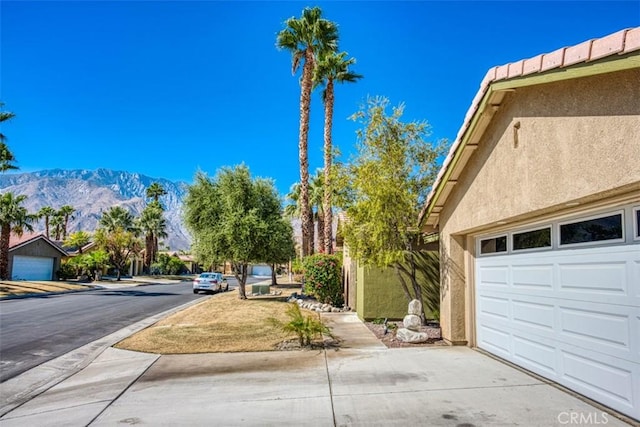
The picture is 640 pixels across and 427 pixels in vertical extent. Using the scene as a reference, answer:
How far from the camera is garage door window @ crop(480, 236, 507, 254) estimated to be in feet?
27.5

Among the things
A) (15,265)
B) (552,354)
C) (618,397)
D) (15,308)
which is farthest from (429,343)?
(15,265)

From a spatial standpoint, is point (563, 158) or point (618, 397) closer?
point (618, 397)

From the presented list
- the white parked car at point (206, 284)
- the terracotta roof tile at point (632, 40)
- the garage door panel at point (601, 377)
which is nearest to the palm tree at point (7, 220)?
the white parked car at point (206, 284)

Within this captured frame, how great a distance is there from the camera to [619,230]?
542 centimetres

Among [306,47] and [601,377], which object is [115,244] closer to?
[306,47]

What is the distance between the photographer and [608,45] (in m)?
4.60

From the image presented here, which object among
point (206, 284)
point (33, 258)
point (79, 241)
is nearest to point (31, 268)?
point (33, 258)

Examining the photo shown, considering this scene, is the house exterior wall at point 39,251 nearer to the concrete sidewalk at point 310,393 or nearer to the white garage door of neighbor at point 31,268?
the white garage door of neighbor at point 31,268

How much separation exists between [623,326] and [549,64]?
3285 mm

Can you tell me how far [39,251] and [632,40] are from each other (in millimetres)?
50152

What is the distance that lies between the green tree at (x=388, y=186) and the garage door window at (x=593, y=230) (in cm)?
504

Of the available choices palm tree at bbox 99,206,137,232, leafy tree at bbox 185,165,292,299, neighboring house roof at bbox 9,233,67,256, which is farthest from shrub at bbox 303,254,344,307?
palm tree at bbox 99,206,137,232

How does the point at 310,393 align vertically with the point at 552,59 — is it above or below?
below

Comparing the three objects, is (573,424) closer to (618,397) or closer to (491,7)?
(618,397)
